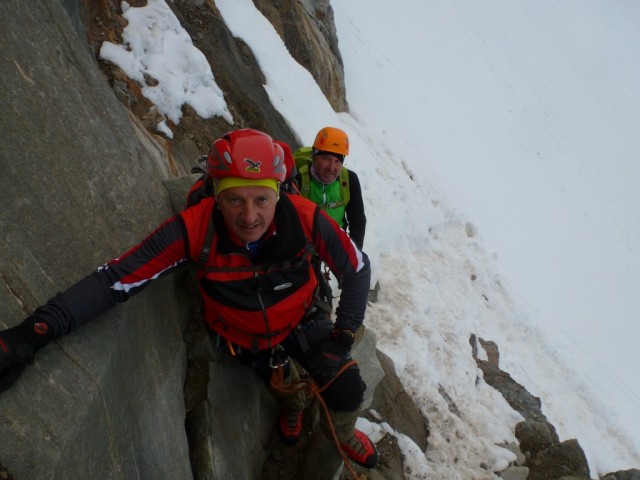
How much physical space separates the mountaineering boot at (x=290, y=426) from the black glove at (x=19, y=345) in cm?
312

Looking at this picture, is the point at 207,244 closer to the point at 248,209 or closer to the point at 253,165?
the point at 248,209

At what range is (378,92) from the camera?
24.8 m

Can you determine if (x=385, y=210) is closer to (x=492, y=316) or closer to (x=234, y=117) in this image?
(x=492, y=316)

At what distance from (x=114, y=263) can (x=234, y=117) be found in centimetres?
716

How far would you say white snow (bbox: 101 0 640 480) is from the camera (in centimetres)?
911

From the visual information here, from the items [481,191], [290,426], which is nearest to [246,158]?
[290,426]

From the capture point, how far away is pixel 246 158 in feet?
11.2

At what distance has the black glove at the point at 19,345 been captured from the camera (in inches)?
97.3

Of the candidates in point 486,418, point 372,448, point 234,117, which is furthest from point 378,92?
point 372,448

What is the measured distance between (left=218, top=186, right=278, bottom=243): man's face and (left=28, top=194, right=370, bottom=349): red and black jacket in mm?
167

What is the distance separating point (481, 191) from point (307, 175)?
18.5 meters

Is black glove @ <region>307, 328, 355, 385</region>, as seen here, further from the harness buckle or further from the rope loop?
the harness buckle

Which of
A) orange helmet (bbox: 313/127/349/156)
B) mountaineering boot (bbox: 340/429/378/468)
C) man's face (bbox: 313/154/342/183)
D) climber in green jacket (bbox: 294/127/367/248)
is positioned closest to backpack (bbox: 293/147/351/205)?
climber in green jacket (bbox: 294/127/367/248)

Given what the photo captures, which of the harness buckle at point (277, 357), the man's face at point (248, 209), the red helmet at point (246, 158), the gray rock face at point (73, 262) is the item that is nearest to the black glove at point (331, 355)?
the harness buckle at point (277, 357)
